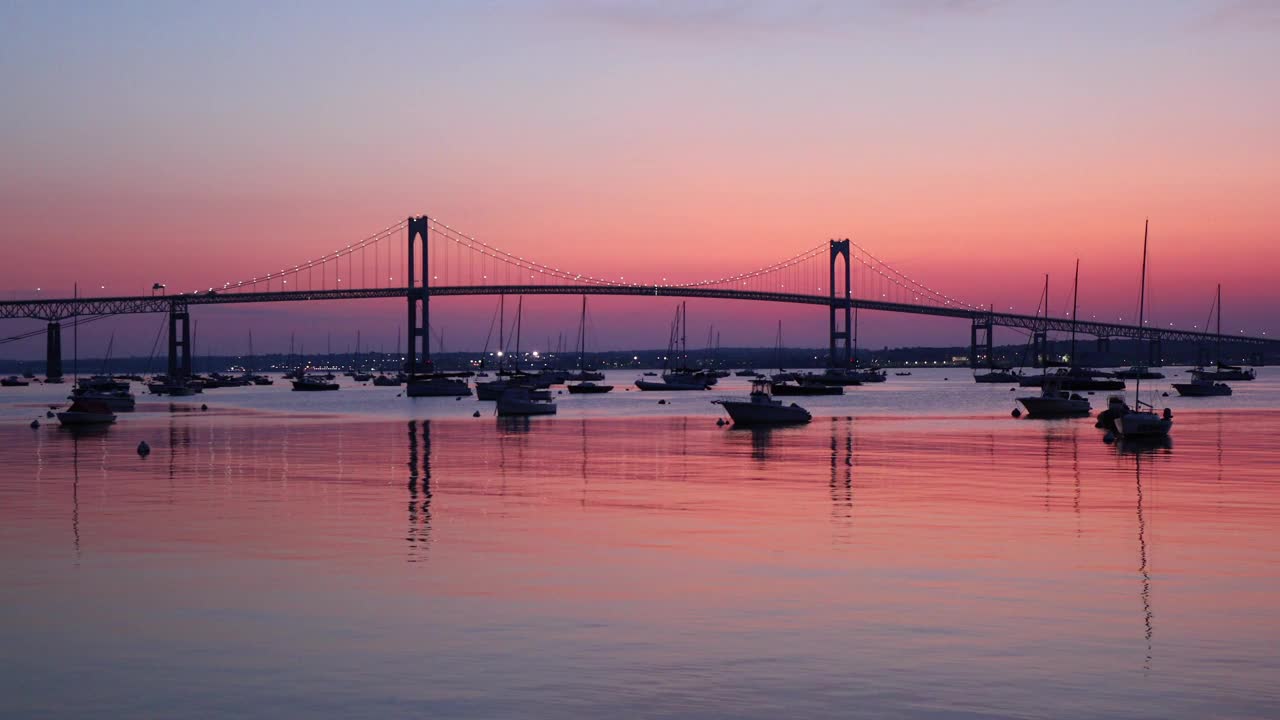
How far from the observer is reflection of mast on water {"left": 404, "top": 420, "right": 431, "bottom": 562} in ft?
60.9

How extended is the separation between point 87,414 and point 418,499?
33.5 metres

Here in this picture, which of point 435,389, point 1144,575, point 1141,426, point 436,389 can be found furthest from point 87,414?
point 436,389

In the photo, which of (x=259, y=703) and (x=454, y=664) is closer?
(x=259, y=703)

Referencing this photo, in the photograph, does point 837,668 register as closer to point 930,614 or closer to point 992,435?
point 930,614

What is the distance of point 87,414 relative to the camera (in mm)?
53156

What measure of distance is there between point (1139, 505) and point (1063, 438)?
67.0 feet

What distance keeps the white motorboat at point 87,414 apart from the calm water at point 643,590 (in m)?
21.8

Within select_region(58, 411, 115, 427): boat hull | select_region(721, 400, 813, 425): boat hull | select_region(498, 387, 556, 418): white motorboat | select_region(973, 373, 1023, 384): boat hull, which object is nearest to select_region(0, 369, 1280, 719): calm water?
select_region(721, 400, 813, 425): boat hull

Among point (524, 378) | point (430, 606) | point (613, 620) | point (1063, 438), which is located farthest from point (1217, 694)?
point (524, 378)

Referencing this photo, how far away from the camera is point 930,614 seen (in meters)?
13.1

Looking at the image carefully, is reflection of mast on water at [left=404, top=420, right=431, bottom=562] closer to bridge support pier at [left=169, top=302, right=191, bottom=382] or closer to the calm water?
the calm water

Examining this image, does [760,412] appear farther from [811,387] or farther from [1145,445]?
[811,387]

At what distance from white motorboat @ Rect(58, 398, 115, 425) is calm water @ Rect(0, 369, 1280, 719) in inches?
859

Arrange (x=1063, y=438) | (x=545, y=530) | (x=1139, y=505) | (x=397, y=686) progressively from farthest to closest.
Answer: (x=1063, y=438) → (x=1139, y=505) → (x=545, y=530) → (x=397, y=686)
